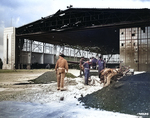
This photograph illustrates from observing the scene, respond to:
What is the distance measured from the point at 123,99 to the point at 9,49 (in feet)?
80.2

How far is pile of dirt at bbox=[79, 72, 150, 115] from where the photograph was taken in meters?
4.64

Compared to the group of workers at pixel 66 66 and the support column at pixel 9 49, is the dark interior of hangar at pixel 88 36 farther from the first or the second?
the group of workers at pixel 66 66

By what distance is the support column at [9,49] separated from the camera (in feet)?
84.5

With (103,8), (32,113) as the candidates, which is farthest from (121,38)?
(32,113)

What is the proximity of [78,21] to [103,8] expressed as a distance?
4061 mm

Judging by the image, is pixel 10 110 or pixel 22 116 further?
pixel 10 110

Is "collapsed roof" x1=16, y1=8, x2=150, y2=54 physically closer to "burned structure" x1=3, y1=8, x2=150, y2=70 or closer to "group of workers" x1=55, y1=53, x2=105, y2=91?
"burned structure" x1=3, y1=8, x2=150, y2=70

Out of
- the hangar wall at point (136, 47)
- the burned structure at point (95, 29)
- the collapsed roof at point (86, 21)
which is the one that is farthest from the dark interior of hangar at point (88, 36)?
the hangar wall at point (136, 47)

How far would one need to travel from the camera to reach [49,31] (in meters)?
22.8

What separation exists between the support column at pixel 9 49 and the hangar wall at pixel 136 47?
695 inches

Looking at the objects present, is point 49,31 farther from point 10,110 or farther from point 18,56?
point 10,110

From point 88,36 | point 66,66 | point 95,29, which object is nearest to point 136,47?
point 95,29

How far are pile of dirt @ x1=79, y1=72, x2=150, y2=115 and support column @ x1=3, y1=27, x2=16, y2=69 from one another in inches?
896

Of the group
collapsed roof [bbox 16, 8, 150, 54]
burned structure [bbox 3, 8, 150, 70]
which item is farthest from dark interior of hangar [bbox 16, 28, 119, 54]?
burned structure [bbox 3, 8, 150, 70]
